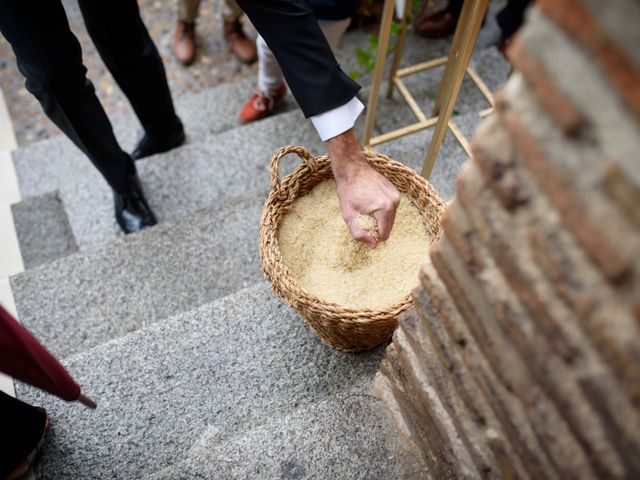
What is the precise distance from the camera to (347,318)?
1215 millimetres

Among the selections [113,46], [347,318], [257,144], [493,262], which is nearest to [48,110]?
[113,46]

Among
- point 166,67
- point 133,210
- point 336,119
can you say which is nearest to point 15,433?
point 133,210

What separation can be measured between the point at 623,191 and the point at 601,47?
0.49ft

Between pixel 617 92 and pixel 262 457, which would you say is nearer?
pixel 617 92

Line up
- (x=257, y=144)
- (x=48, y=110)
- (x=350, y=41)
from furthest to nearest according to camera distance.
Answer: (x=350, y=41) → (x=257, y=144) → (x=48, y=110)

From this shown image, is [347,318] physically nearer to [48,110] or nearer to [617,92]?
[617,92]

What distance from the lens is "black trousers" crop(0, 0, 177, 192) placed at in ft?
4.61

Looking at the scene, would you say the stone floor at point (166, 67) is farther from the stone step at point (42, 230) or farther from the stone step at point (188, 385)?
the stone step at point (188, 385)

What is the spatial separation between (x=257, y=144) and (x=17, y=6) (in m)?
1.06

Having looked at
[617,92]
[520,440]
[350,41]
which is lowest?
[350,41]

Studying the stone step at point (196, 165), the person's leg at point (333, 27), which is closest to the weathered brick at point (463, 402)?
the stone step at point (196, 165)

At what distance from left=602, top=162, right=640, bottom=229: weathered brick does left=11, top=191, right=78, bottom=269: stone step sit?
6.83 ft

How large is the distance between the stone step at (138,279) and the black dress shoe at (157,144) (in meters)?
0.55

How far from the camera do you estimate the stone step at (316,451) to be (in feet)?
4.21
